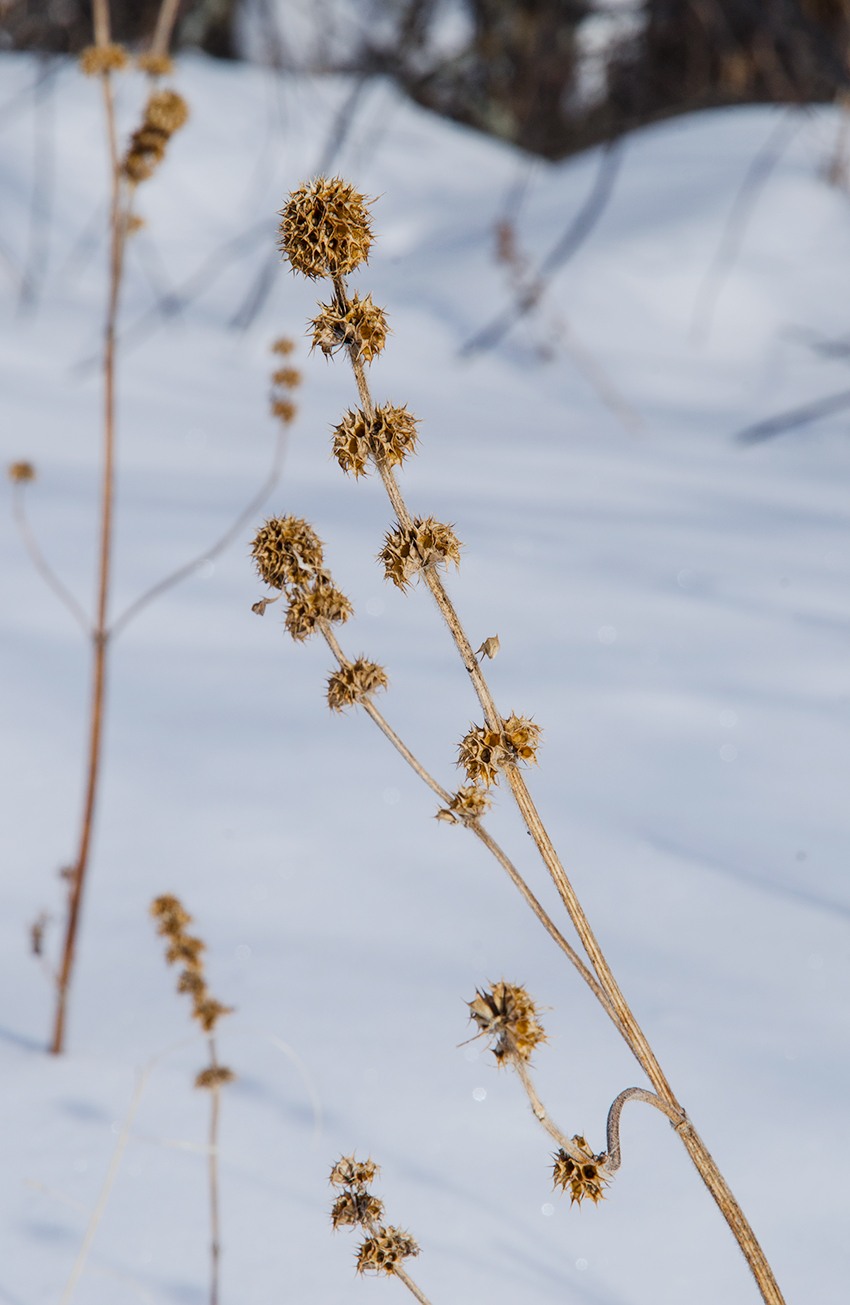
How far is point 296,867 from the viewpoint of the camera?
56.7 inches

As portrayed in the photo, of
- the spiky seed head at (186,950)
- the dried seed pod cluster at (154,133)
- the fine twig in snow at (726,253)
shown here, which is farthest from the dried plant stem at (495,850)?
the fine twig in snow at (726,253)

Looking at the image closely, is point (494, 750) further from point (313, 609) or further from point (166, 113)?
point (166, 113)

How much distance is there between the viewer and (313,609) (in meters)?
0.58

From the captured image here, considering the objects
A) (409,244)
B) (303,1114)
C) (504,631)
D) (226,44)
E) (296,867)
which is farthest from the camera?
(226,44)

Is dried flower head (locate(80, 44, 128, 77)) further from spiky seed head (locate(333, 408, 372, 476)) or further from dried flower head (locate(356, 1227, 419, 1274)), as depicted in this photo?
dried flower head (locate(356, 1227, 419, 1274))

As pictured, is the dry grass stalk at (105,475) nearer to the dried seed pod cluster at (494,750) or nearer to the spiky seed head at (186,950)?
the spiky seed head at (186,950)

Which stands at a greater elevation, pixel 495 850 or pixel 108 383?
pixel 108 383

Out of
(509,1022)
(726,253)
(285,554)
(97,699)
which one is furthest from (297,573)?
(726,253)

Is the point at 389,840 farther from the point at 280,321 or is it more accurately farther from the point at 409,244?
the point at 409,244

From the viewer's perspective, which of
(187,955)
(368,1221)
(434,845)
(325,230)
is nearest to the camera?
(325,230)

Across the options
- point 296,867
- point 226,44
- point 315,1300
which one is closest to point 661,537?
point 296,867

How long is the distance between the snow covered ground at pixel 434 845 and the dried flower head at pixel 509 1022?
42 centimetres

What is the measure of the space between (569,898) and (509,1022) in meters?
0.07

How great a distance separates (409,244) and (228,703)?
4.33 m
